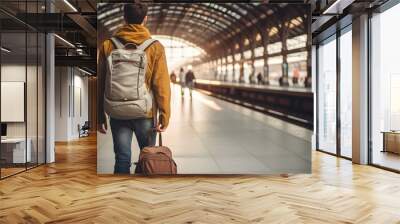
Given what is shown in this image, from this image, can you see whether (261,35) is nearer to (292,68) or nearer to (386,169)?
(292,68)

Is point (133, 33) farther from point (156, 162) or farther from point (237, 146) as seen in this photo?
point (237, 146)

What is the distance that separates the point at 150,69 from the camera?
24.0ft

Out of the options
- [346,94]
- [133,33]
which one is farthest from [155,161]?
[346,94]

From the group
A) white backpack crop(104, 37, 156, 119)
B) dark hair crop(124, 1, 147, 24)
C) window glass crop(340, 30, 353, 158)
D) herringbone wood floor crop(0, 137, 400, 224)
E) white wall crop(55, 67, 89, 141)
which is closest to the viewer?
herringbone wood floor crop(0, 137, 400, 224)

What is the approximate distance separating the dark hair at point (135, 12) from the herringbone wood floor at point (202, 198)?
287 centimetres

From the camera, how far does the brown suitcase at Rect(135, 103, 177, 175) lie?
7387 mm

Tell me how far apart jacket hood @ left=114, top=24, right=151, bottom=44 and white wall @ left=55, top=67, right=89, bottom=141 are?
10.2 m

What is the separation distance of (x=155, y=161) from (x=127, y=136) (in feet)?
2.26

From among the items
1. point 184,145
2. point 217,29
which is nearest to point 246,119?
point 184,145

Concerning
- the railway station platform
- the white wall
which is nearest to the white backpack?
the railway station platform

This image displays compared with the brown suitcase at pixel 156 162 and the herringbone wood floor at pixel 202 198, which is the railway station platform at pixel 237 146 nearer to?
the brown suitcase at pixel 156 162

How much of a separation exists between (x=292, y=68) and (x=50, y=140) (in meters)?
5.81

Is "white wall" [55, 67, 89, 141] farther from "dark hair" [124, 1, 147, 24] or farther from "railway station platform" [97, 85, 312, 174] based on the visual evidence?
"dark hair" [124, 1, 147, 24]

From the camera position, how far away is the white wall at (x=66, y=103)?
16.6 m
